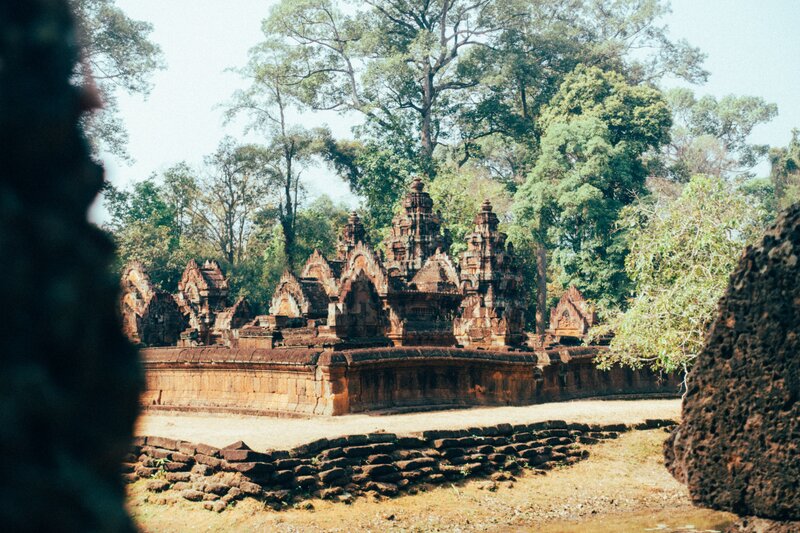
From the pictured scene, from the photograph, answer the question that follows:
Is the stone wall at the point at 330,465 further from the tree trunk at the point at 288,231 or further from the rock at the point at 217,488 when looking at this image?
the tree trunk at the point at 288,231

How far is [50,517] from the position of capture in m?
1.67

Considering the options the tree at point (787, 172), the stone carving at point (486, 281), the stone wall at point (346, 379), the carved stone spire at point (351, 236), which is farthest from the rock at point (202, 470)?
the tree at point (787, 172)

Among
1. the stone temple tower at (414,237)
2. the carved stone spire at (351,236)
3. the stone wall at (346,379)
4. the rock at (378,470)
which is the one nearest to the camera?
the rock at (378,470)

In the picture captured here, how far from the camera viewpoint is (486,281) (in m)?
29.3

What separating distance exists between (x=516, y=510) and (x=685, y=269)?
6.54 meters

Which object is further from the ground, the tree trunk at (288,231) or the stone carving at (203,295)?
the tree trunk at (288,231)

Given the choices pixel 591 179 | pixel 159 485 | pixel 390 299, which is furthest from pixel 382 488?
pixel 591 179

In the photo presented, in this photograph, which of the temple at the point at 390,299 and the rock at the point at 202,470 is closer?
the rock at the point at 202,470

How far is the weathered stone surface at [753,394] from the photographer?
6.46m

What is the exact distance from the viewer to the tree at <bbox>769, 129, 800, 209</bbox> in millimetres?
54781

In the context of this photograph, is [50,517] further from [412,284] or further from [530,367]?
[412,284]

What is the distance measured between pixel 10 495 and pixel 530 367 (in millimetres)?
16566

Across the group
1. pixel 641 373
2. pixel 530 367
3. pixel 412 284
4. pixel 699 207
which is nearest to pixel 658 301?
pixel 699 207

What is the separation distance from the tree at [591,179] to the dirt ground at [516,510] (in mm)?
23953
